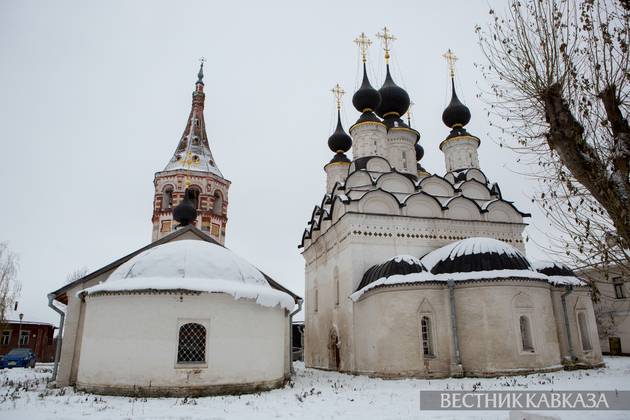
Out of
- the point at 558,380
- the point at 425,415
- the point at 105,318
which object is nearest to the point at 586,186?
the point at 425,415

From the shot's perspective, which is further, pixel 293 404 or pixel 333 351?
pixel 333 351

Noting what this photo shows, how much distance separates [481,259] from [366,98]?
9.54 meters

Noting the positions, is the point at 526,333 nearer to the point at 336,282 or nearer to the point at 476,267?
the point at 476,267

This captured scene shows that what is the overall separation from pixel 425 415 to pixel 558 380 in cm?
515

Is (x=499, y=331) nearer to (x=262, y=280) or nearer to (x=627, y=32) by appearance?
(x=262, y=280)

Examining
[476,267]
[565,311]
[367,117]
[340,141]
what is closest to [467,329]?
[476,267]

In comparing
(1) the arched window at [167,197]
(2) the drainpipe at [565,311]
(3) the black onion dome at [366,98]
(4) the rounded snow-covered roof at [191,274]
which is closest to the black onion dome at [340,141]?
(3) the black onion dome at [366,98]

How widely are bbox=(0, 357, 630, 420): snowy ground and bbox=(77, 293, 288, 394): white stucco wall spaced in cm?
41

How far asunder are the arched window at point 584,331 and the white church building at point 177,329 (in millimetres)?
9140

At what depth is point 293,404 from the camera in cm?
716

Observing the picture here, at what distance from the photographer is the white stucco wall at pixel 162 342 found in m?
7.72

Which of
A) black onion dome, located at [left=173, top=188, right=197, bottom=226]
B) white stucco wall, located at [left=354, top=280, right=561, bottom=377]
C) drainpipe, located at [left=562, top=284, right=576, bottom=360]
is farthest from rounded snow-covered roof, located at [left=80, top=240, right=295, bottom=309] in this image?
drainpipe, located at [left=562, top=284, right=576, bottom=360]

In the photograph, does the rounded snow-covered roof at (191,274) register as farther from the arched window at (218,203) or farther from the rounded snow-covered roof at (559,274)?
the arched window at (218,203)

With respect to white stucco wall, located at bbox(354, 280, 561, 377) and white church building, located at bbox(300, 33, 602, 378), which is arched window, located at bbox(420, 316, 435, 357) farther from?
white stucco wall, located at bbox(354, 280, 561, 377)
